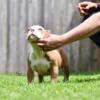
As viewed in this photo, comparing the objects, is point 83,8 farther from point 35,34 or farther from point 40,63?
point 40,63

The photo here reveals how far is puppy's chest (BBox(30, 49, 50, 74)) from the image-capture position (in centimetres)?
734

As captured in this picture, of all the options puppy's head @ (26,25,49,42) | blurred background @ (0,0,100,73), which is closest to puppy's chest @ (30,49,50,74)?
puppy's head @ (26,25,49,42)

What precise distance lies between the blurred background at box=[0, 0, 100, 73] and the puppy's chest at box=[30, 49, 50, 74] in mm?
3585

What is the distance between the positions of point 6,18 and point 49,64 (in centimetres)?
389

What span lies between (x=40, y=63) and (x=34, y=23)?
12.2 ft

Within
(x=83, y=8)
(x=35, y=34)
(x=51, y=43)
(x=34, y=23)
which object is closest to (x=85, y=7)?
(x=83, y=8)

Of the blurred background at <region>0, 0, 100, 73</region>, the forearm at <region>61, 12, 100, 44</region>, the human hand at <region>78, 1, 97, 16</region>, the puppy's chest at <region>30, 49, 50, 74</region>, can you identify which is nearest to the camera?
the forearm at <region>61, 12, 100, 44</region>

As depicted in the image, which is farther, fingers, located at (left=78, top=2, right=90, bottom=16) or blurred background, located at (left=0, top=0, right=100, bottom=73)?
blurred background, located at (left=0, top=0, right=100, bottom=73)

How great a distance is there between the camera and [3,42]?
11039mm

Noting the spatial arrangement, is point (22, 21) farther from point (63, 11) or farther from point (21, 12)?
point (63, 11)

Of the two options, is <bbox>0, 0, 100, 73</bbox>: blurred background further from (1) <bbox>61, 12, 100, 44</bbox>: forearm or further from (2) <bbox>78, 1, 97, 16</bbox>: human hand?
(1) <bbox>61, 12, 100, 44</bbox>: forearm

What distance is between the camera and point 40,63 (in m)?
7.33

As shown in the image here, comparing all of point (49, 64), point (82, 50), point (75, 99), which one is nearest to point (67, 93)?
point (75, 99)

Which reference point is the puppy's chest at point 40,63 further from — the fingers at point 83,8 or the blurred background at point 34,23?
the blurred background at point 34,23
